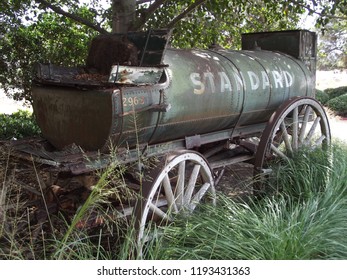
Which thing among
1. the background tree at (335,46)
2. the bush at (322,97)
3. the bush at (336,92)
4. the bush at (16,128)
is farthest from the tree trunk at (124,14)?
the background tree at (335,46)

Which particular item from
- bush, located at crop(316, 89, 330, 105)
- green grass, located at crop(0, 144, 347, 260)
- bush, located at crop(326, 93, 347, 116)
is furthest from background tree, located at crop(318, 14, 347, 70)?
green grass, located at crop(0, 144, 347, 260)

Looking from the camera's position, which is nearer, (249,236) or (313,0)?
(249,236)

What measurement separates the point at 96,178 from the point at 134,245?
76 cm

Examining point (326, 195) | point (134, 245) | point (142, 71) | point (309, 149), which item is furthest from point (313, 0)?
point (134, 245)

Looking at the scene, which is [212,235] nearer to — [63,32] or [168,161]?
[168,161]

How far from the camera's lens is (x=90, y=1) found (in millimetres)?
7961

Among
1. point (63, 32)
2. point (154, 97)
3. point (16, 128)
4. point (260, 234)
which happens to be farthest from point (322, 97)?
point (260, 234)

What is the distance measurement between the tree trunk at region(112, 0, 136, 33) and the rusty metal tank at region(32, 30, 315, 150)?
1573 millimetres

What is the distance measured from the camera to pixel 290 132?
537 cm

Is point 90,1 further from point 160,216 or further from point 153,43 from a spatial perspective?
point 160,216

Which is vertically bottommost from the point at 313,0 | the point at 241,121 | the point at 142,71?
the point at 241,121

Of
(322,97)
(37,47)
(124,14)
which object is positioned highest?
(124,14)

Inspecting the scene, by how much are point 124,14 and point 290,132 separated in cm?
273

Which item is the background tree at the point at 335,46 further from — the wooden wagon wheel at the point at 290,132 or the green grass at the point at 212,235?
the green grass at the point at 212,235
